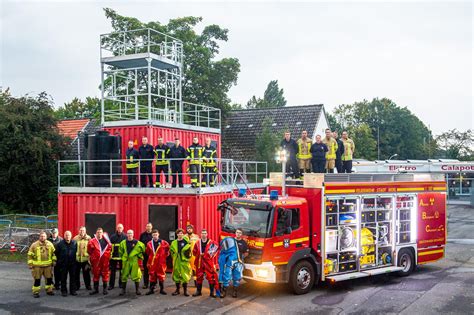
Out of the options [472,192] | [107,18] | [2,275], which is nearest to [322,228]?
[2,275]

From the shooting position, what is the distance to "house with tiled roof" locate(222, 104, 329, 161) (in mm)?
38500

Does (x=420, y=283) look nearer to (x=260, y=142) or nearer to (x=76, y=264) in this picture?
(x=76, y=264)

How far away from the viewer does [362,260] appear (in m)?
14.7

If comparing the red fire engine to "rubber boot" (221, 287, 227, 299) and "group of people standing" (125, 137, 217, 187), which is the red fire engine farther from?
"group of people standing" (125, 137, 217, 187)

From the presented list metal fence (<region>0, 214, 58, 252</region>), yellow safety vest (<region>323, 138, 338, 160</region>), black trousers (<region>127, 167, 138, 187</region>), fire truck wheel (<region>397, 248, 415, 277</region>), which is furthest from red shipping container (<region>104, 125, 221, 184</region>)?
fire truck wheel (<region>397, 248, 415, 277</region>)

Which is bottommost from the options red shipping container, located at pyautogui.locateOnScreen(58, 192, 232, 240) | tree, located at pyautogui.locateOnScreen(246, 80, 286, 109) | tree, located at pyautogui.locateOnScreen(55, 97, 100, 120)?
red shipping container, located at pyautogui.locateOnScreen(58, 192, 232, 240)

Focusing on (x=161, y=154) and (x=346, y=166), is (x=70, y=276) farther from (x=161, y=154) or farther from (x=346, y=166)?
(x=346, y=166)

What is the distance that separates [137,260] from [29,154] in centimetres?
1784

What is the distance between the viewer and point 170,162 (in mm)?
17188

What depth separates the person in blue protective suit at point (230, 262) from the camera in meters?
12.7

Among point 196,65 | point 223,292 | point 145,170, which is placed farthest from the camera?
point 196,65

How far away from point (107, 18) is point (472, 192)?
101 ft

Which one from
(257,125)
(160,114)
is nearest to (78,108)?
(257,125)

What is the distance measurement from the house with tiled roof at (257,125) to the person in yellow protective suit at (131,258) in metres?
24.2
